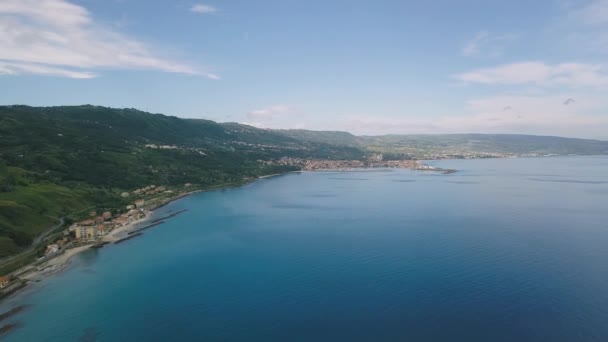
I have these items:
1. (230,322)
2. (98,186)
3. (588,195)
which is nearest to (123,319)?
(230,322)

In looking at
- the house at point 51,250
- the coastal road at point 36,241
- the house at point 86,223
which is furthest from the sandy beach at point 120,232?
the house at point 51,250

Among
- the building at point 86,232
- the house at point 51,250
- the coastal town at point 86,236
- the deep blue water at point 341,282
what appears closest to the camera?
the deep blue water at point 341,282

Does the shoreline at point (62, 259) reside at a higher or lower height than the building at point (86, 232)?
lower

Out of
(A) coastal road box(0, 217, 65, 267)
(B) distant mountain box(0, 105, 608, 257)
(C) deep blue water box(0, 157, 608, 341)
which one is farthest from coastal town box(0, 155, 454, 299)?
(B) distant mountain box(0, 105, 608, 257)

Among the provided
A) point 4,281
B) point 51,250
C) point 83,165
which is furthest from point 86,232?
point 83,165

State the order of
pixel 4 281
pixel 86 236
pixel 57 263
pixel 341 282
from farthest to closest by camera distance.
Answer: pixel 86 236
pixel 57 263
pixel 341 282
pixel 4 281

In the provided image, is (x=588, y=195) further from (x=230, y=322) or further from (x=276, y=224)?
(x=230, y=322)

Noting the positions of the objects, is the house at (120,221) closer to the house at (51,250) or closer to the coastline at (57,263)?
the coastline at (57,263)

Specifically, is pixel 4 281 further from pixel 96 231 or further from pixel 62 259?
pixel 96 231
